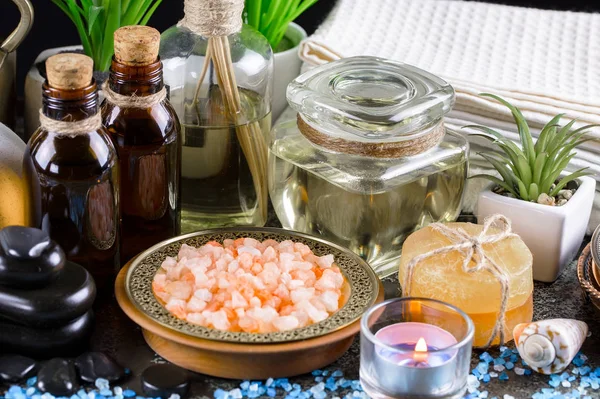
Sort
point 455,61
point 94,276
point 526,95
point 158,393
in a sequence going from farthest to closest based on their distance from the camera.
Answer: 1. point 455,61
2. point 526,95
3. point 94,276
4. point 158,393

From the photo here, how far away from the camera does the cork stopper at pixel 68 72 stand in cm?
85

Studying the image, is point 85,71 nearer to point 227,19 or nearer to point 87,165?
point 87,165

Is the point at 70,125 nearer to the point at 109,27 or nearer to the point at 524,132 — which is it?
the point at 109,27

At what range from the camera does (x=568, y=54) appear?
130 centimetres

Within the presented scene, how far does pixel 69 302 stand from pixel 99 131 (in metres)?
0.16

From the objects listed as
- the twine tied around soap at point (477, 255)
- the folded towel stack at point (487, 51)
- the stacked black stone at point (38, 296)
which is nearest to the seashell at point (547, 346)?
the twine tied around soap at point (477, 255)

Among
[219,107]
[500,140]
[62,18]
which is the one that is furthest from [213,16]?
[62,18]

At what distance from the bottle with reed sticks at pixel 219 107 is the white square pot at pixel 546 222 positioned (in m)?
0.25

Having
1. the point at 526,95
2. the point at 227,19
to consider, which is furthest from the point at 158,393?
the point at 526,95

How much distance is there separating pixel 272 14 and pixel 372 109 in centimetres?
34

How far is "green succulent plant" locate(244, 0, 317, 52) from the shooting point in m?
1.25

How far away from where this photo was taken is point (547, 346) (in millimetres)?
873

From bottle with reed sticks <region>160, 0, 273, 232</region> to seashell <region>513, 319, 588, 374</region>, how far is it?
36 centimetres

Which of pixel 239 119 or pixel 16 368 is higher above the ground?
pixel 239 119
